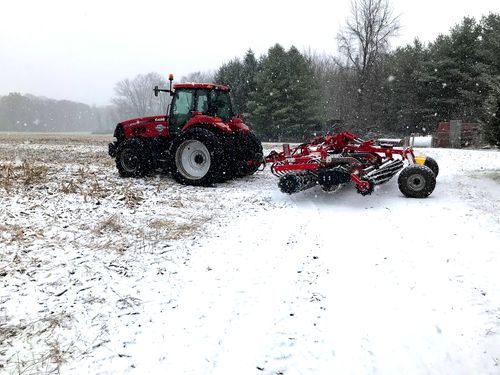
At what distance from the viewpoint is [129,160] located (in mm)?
10281

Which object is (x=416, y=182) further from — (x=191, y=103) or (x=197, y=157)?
(x=191, y=103)

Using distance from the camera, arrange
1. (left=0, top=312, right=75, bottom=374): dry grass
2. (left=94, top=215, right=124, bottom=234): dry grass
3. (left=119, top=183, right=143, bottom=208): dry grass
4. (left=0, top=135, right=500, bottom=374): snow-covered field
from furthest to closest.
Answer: (left=119, top=183, right=143, bottom=208): dry grass
(left=94, top=215, right=124, bottom=234): dry grass
(left=0, top=135, right=500, bottom=374): snow-covered field
(left=0, top=312, right=75, bottom=374): dry grass

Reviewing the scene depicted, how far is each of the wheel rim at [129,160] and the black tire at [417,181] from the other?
664 cm

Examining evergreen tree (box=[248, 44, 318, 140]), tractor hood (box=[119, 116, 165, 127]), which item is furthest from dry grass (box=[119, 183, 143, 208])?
evergreen tree (box=[248, 44, 318, 140])

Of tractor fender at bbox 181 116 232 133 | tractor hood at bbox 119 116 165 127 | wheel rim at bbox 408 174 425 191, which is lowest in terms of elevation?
wheel rim at bbox 408 174 425 191

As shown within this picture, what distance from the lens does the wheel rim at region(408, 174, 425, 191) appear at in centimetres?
780

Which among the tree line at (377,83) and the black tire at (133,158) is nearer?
the black tire at (133,158)

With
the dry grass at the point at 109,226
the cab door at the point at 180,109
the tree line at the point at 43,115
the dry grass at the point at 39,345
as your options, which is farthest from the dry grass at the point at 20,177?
the tree line at the point at 43,115

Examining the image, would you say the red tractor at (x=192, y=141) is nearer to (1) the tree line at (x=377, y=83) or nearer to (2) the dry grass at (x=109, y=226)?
(2) the dry grass at (x=109, y=226)

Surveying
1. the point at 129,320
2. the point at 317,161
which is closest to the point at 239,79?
the point at 317,161

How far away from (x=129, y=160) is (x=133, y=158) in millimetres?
135

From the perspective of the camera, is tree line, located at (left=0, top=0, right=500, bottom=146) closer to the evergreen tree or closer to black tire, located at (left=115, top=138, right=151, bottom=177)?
the evergreen tree

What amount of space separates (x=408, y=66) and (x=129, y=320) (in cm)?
3446

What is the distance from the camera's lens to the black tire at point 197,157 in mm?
9163
